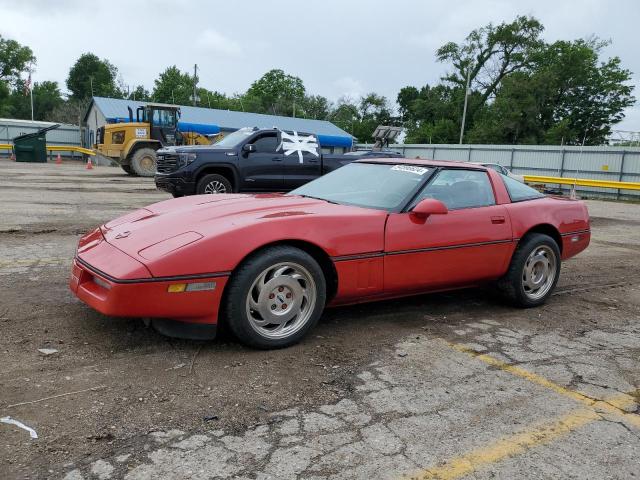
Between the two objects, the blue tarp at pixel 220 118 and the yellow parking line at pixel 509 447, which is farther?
the blue tarp at pixel 220 118

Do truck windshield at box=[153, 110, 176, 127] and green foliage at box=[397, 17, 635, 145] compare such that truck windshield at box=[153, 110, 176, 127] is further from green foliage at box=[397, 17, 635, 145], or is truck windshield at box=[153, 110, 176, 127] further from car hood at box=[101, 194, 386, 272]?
green foliage at box=[397, 17, 635, 145]

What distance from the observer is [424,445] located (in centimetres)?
246

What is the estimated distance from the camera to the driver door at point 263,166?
11.2 meters

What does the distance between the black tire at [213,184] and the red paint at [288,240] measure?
21.2 feet

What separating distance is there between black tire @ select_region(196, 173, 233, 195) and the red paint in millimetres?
6470

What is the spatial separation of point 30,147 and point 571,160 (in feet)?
99.8

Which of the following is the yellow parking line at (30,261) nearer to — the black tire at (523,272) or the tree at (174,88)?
the black tire at (523,272)

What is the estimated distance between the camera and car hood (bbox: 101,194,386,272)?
10.8 feet

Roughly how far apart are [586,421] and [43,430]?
106 inches

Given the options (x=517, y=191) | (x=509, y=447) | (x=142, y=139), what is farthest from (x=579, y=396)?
(x=142, y=139)

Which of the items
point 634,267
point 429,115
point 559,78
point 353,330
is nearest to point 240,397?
point 353,330

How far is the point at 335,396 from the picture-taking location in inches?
114

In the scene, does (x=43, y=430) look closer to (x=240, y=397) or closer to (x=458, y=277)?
(x=240, y=397)

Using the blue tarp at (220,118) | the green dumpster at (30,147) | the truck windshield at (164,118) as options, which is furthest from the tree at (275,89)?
the truck windshield at (164,118)
